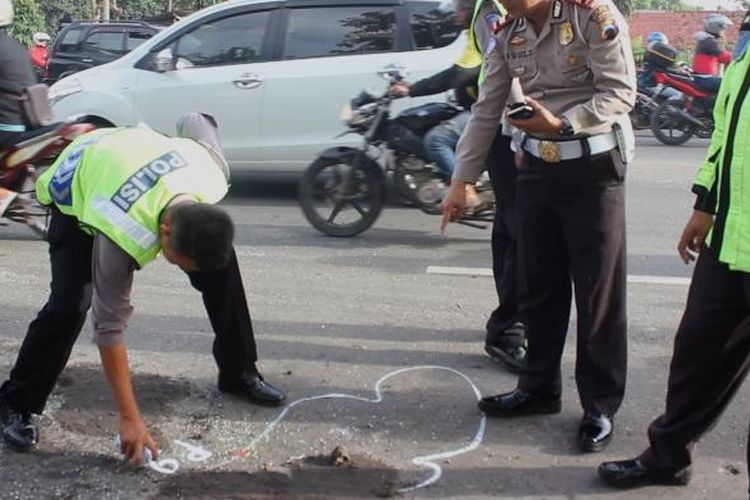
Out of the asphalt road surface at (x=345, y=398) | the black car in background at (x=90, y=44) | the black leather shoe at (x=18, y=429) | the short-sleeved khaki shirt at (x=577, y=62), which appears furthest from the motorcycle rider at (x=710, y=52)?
the black leather shoe at (x=18, y=429)

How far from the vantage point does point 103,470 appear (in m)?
3.34

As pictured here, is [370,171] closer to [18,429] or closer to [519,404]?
[519,404]

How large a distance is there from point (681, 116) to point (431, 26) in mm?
5815

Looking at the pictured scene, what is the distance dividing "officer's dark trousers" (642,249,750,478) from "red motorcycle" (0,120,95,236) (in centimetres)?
462

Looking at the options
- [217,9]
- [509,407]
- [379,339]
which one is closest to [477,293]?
[379,339]

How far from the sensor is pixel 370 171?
712 centimetres

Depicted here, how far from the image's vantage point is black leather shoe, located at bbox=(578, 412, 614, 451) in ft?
11.5

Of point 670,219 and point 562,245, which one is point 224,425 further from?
point 670,219

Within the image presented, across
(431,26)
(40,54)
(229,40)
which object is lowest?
(40,54)

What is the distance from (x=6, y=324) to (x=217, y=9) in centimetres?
420

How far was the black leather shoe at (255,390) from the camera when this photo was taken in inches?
154

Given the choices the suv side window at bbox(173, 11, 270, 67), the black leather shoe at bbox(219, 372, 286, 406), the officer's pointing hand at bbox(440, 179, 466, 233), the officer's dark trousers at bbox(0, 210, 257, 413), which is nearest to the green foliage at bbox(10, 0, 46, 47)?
the suv side window at bbox(173, 11, 270, 67)

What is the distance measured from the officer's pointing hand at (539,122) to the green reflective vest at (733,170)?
539mm

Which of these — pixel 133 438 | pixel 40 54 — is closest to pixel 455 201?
pixel 133 438
